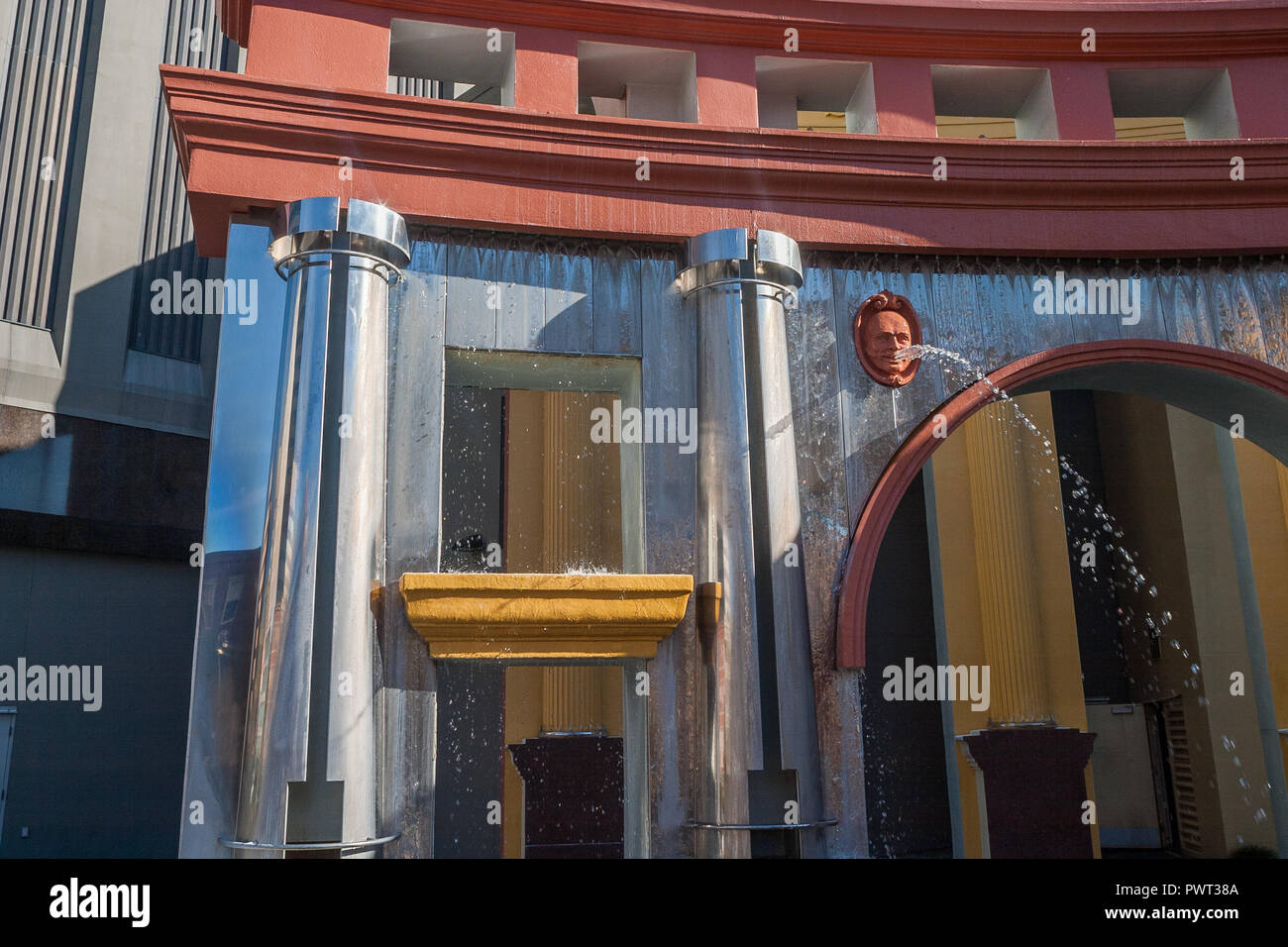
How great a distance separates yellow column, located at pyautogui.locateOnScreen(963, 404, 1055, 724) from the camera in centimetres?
1505

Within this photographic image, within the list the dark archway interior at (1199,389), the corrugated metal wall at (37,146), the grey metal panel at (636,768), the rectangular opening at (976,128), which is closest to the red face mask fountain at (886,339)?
the dark archway interior at (1199,389)

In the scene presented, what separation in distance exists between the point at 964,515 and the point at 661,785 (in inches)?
409

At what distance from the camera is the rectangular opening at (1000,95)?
32.2 feet

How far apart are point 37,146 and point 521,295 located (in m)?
9.01

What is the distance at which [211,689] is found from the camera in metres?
6.93

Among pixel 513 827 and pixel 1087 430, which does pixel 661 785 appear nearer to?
pixel 513 827

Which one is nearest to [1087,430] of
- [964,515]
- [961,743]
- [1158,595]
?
[1158,595]

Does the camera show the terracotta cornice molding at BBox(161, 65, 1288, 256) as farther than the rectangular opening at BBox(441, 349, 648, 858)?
No

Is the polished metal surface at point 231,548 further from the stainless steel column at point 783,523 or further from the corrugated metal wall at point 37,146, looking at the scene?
the corrugated metal wall at point 37,146

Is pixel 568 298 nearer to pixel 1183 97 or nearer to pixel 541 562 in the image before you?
pixel 1183 97

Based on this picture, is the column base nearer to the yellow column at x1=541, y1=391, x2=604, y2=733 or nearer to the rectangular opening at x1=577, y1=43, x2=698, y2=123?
the yellow column at x1=541, y1=391, x2=604, y2=733

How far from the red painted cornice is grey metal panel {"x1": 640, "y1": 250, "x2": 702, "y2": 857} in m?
2.20

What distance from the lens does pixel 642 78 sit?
31.9 feet

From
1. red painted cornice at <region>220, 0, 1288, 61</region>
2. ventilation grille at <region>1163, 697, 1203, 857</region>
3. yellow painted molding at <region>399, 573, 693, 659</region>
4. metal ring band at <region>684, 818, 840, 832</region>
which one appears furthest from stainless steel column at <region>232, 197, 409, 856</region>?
ventilation grille at <region>1163, 697, 1203, 857</region>
